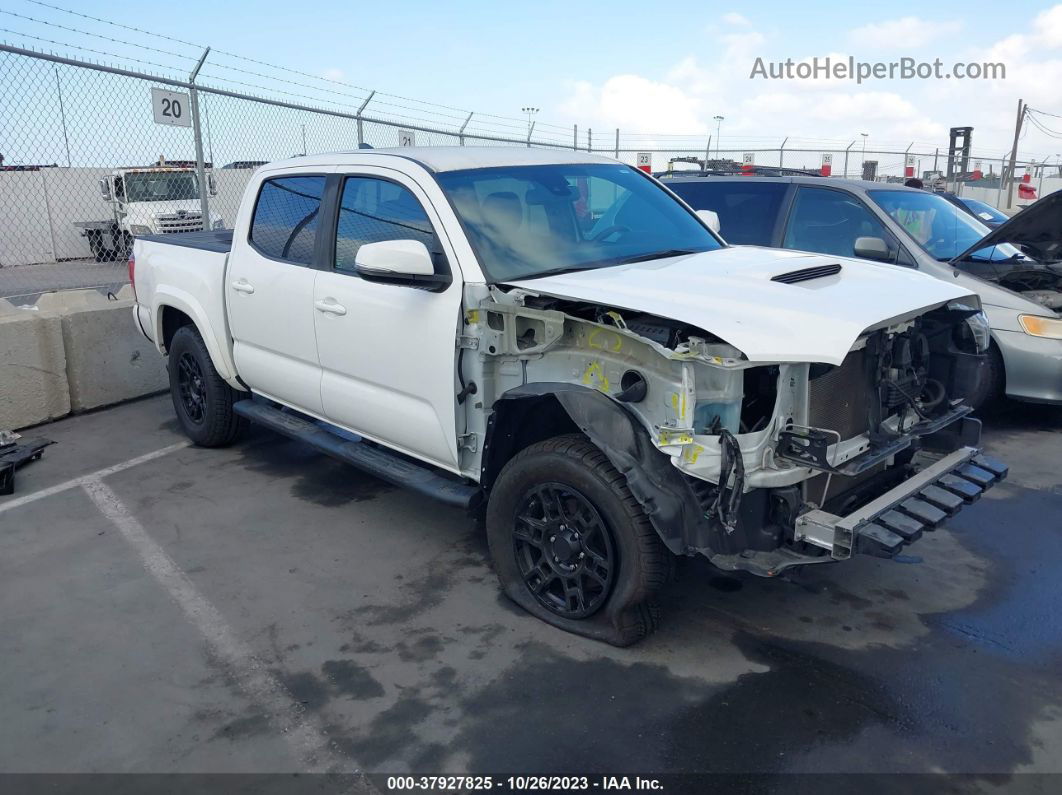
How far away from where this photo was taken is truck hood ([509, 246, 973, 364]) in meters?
2.97

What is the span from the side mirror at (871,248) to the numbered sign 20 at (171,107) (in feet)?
21.4

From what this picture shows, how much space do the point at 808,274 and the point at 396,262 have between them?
1.79 m

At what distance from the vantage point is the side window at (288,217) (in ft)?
15.9

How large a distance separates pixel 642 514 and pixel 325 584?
1.81 m

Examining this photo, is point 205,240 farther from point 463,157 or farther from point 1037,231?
point 1037,231

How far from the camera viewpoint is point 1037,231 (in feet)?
20.3

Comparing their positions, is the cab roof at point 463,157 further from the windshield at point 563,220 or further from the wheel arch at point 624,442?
the wheel arch at point 624,442

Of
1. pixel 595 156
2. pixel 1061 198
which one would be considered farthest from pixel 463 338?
pixel 1061 198

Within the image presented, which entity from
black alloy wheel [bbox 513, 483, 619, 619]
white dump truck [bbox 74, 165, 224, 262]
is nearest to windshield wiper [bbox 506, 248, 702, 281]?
black alloy wheel [bbox 513, 483, 619, 619]

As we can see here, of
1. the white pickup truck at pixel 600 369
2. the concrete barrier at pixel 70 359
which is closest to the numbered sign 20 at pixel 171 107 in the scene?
the concrete barrier at pixel 70 359

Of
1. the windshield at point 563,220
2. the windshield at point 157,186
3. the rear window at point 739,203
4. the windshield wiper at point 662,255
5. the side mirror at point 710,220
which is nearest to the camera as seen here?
the windshield at point 563,220

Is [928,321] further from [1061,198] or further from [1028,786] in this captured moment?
[1061,198]

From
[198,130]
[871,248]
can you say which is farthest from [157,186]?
[871,248]

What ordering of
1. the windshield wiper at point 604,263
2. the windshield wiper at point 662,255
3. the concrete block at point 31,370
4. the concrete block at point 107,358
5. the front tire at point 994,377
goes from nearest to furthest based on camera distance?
the windshield wiper at point 604,263 → the windshield wiper at point 662,255 → the front tire at point 994,377 → the concrete block at point 31,370 → the concrete block at point 107,358
